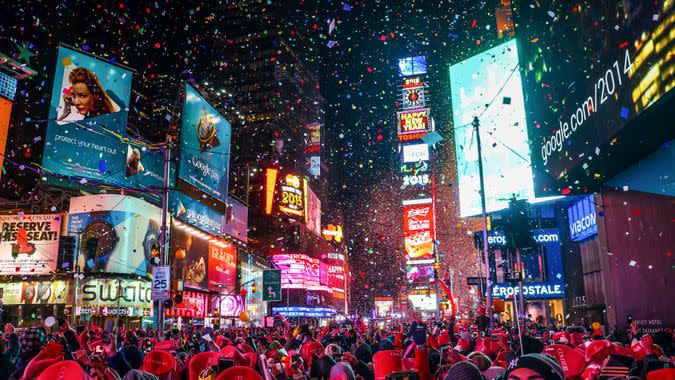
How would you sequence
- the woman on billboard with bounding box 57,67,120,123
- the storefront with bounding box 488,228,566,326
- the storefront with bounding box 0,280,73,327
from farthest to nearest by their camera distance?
the woman on billboard with bounding box 57,67,120,123, the storefront with bounding box 0,280,73,327, the storefront with bounding box 488,228,566,326

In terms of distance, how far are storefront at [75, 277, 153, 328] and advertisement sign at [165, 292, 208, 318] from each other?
3.13m

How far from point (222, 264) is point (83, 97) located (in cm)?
A: 2063

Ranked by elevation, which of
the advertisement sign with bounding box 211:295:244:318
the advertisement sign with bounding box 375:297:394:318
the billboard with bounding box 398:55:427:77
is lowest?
the advertisement sign with bounding box 375:297:394:318

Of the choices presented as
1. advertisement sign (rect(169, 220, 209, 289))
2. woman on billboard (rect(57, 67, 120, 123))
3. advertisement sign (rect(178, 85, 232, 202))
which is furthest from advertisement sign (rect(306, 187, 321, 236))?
woman on billboard (rect(57, 67, 120, 123))

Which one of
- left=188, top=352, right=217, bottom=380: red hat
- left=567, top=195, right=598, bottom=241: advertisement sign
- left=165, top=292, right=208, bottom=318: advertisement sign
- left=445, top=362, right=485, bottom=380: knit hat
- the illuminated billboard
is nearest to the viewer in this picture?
left=445, top=362, right=485, bottom=380: knit hat

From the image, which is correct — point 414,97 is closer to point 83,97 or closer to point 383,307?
point 383,307

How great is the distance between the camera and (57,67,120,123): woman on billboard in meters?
33.2

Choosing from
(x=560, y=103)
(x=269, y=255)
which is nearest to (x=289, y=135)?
(x=269, y=255)

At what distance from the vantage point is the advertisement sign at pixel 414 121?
93.5 metres

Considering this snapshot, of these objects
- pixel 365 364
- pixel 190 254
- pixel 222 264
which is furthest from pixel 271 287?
pixel 365 364

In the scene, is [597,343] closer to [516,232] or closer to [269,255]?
[516,232]

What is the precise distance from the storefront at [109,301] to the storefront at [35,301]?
3.20ft

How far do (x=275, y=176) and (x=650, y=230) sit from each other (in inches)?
2508

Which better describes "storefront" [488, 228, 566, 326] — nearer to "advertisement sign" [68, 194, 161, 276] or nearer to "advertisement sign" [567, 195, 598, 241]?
"advertisement sign" [567, 195, 598, 241]
